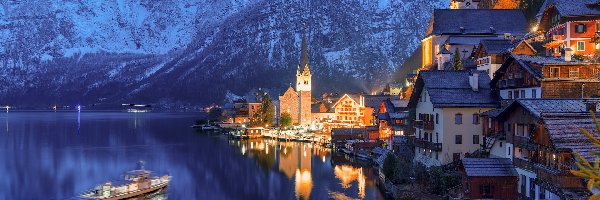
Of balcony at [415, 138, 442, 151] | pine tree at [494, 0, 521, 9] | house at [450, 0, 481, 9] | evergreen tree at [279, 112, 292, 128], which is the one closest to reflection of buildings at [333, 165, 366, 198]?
balcony at [415, 138, 442, 151]

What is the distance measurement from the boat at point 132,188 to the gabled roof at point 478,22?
35776 mm

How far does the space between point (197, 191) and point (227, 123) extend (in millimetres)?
83814

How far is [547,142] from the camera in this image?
24.7m

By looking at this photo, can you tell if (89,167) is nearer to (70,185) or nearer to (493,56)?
A: (70,185)

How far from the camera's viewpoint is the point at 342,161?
200 feet

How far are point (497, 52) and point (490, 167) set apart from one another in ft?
54.7

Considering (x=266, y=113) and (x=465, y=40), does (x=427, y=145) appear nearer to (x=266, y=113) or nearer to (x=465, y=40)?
(x=465, y=40)

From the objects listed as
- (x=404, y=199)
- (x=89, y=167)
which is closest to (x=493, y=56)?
(x=404, y=199)

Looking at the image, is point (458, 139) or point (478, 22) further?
point (478, 22)

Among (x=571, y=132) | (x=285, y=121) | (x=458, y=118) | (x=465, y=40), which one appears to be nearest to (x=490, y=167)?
(x=571, y=132)

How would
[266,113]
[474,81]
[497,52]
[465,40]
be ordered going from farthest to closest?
[266,113] < [465,40] < [497,52] < [474,81]

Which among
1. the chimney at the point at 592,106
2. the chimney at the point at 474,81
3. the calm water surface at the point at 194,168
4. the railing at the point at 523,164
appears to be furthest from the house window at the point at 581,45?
the railing at the point at 523,164

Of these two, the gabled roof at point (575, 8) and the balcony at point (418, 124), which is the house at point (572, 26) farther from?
the balcony at point (418, 124)

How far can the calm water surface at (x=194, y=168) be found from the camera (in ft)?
147
